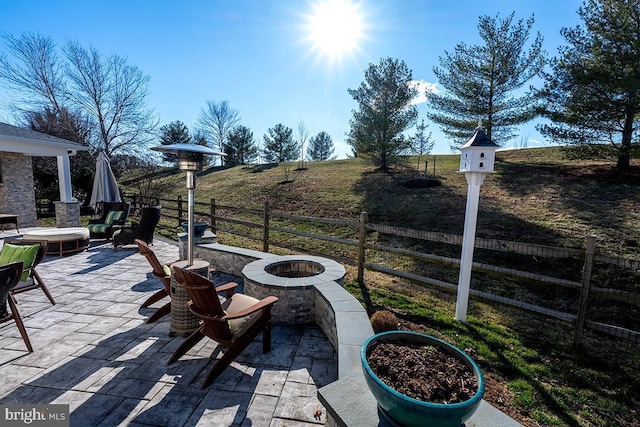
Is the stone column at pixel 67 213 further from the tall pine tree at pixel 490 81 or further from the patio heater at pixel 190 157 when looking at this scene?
the tall pine tree at pixel 490 81

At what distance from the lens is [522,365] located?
286 cm

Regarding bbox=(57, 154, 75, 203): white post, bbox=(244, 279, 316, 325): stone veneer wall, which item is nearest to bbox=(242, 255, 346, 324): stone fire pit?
bbox=(244, 279, 316, 325): stone veneer wall

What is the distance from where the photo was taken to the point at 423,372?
60.1 inches

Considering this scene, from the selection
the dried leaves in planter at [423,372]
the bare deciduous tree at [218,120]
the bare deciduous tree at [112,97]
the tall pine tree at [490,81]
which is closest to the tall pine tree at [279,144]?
the bare deciduous tree at [218,120]

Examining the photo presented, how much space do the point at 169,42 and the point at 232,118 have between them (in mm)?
27020

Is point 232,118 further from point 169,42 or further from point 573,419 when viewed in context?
point 573,419

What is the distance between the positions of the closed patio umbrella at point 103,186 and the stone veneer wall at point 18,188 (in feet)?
13.8

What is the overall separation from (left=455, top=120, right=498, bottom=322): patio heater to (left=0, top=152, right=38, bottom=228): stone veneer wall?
1399 centimetres

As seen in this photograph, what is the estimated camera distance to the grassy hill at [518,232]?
8.17 feet

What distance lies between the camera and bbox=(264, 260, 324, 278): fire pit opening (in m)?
4.32

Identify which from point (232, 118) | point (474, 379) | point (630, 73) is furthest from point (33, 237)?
point (232, 118)

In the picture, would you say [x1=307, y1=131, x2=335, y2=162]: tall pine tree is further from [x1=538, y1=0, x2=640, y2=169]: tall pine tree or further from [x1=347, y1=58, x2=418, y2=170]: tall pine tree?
[x1=538, y1=0, x2=640, y2=169]: tall pine tree

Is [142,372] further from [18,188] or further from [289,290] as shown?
[18,188]

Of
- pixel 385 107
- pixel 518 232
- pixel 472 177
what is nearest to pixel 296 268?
pixel 472 177
